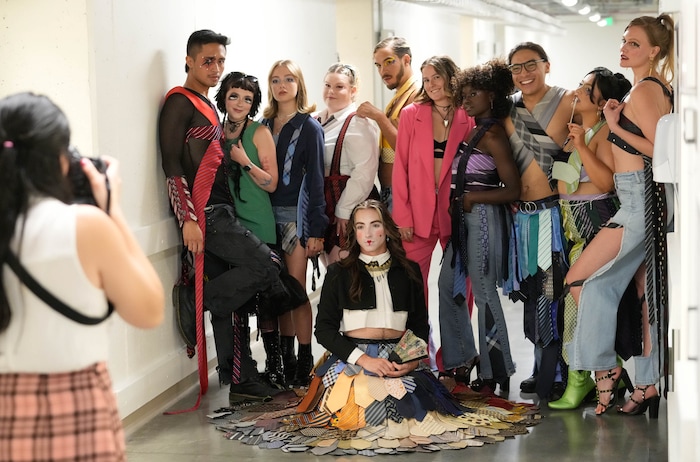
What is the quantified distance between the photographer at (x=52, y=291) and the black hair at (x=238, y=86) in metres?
2.82

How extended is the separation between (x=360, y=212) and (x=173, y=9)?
4.74ft

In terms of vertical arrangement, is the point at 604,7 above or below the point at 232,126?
above

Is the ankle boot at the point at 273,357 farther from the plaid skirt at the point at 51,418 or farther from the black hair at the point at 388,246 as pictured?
the plaid skirt at the point at 51,418

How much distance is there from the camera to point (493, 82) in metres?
4.86

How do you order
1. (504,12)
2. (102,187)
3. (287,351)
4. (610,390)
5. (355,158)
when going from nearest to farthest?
(102,187) → (610,390) → (355,158) → (287,351) → (504,12)

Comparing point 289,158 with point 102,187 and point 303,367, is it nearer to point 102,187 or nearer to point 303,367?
point 303,367

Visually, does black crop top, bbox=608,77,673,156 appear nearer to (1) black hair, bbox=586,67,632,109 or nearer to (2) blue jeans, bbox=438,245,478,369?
(1) black hair, bbox=586,67,632,109

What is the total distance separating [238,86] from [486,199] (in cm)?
130

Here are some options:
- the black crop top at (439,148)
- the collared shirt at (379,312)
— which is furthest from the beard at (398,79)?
the collared shirt at (379,312)

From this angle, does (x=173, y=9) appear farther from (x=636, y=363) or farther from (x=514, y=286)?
(x=636, y=363)

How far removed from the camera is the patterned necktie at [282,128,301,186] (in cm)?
514

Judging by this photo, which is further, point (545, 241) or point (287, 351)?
point (287, 351)

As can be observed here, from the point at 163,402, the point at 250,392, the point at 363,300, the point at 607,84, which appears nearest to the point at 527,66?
the point at 607,84

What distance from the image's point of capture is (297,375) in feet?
17.4
